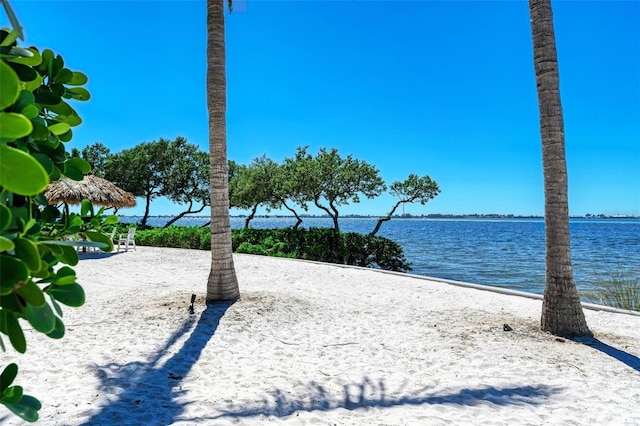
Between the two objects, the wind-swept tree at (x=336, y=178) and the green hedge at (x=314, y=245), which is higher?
the wind-swept tree at (x=336, y=178)

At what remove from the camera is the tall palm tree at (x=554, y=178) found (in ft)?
17.5

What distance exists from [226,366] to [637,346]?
5248mm

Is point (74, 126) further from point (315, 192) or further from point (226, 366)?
point (315, 192)

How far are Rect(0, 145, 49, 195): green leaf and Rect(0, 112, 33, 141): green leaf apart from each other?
2 cm

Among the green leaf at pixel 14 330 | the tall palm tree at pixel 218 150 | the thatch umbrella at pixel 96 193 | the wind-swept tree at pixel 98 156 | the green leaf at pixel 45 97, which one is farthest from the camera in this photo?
the wind-swept tree at pixel 98 156

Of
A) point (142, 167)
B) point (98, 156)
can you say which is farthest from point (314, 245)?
point (98, 156)

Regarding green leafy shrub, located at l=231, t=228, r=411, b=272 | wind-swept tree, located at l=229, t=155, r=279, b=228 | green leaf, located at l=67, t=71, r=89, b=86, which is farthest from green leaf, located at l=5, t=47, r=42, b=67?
wind-swept tree, located at l=229, t=155, r=279, b=228

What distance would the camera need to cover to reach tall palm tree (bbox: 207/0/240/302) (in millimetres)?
6785

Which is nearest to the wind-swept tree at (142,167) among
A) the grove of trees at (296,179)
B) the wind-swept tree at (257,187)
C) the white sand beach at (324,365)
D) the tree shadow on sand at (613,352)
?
the grove of trees at (296,179)

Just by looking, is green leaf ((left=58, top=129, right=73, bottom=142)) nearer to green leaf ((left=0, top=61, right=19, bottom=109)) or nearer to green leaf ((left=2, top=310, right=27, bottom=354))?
green leaf ((left=2, top=310, right=27, bottom=354))

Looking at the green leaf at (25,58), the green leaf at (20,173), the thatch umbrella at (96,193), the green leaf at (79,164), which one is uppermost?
the thatch umbrella at (96,193)

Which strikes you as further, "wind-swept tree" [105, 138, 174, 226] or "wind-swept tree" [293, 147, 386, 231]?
"wind-swept tree" [105, 138, 174, 226]

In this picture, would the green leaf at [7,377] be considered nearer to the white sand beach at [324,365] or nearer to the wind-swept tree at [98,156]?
the white sand beach at [324,365]

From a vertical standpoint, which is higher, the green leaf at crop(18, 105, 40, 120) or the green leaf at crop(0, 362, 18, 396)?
the green leaf at crop(18, 105, 40, 120)
